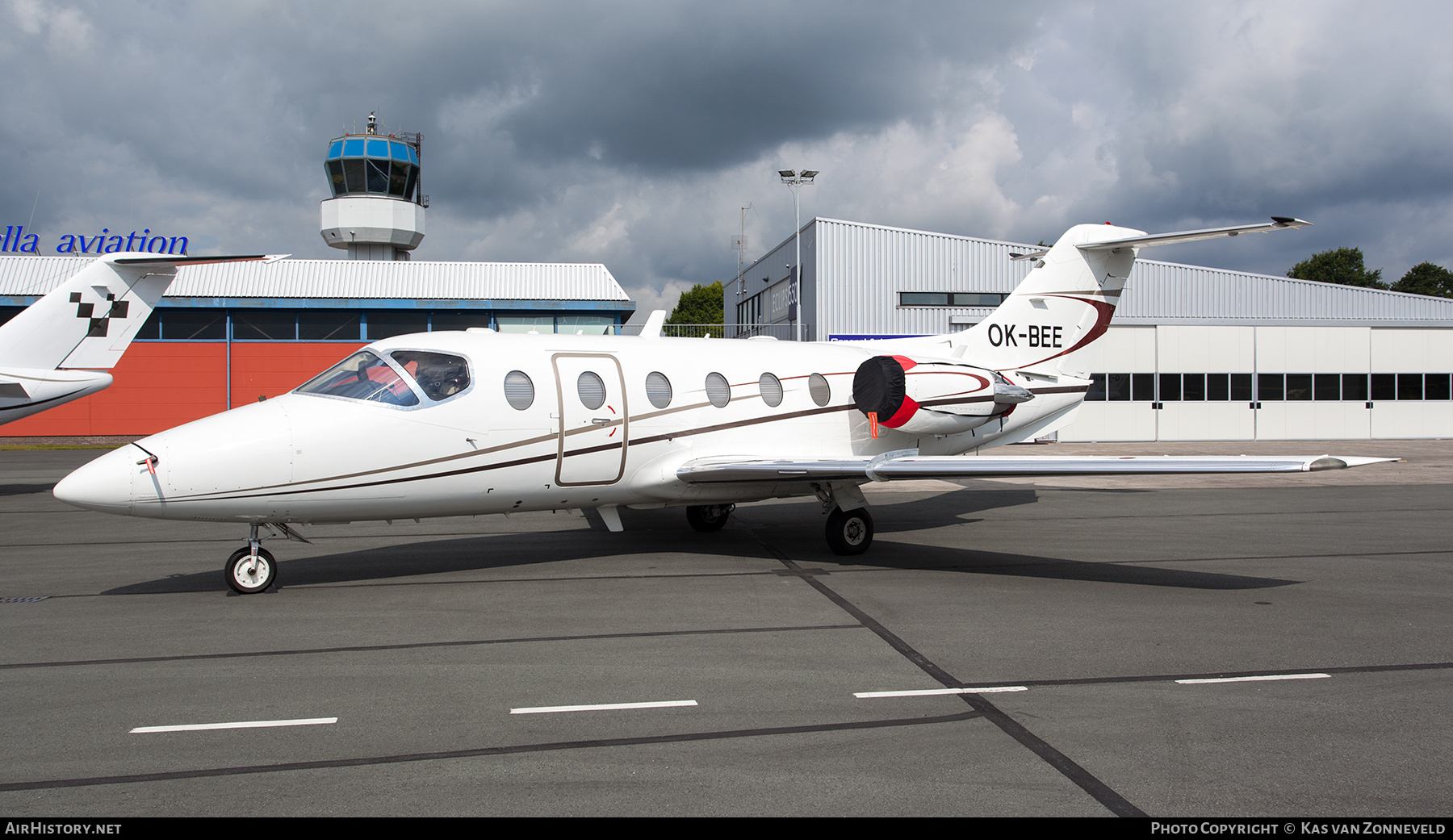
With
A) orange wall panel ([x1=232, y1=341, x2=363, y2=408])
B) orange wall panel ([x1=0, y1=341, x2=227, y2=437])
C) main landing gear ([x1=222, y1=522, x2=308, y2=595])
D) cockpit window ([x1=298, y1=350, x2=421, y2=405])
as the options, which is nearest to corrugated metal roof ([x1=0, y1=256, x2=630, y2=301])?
orange wall panel ([x1=232, y1=341, x2=363, y2=408])

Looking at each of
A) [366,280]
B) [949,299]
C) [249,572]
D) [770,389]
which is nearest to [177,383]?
[366,280]

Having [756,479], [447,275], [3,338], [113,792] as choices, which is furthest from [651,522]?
[447,275]

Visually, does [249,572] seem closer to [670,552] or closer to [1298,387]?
[670,552]

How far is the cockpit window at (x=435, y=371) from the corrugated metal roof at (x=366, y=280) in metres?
26.2

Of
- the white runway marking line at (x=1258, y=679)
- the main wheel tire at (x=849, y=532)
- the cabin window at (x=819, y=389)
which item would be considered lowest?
the white runway marking line at (x=1258, y=679)

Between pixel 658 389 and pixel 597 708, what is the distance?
547 centimetres

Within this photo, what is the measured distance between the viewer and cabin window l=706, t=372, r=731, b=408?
1063 centimetres

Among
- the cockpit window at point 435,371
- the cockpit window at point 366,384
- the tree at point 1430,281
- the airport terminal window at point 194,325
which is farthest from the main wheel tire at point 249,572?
the tree at point 1430,281

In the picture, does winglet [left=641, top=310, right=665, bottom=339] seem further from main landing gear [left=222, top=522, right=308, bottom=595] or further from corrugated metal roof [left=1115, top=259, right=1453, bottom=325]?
corrugated metal roof [left=1115, top=259, right=1453, bottom=325]

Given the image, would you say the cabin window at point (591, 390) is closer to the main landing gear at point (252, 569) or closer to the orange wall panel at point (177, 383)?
the main landing gear at point (252, 569)

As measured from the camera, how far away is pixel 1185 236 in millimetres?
11523

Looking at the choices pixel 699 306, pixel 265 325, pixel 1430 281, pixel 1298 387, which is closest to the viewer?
pixel 1298 387

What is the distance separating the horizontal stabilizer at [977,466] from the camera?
297 inches

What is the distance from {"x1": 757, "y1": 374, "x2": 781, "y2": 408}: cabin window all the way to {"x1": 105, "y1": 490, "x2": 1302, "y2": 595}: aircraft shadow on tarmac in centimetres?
198
